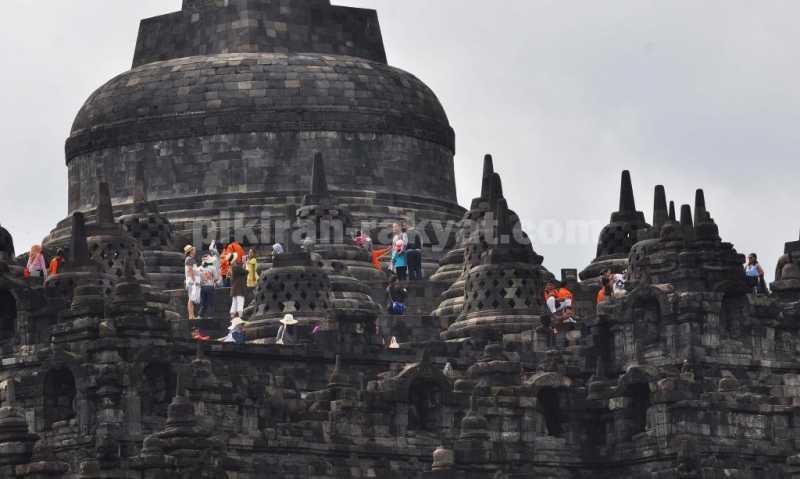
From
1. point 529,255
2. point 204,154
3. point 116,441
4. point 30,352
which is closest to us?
point 116,441

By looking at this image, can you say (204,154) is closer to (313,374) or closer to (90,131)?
(90,131)

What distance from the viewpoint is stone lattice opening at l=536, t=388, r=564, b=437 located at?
127062 mm

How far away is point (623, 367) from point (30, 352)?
55.3 feet

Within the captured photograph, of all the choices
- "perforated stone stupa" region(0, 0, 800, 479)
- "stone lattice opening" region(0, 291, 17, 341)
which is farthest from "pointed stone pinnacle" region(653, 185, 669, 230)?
"stone lattice opening" region(0, 291, 17, 341)

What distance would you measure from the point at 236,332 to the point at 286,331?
5.34ft

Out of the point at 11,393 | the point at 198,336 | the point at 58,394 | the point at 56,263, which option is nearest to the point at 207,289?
the point at 56,263

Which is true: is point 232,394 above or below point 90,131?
below

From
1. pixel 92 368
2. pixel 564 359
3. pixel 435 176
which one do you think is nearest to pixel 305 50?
pixel 435 176

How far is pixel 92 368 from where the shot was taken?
393ft

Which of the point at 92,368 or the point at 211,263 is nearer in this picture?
the point at 92,368

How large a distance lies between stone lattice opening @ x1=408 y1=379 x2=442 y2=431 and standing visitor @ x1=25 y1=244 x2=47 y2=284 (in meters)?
13.2

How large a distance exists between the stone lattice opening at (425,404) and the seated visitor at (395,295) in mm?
13680

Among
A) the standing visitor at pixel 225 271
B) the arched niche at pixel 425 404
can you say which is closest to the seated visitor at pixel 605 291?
the arched niche at pixel 425 404

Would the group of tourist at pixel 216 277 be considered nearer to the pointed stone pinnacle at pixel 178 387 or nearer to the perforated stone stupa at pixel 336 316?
the perforated stone stupa at pixel 336 316
